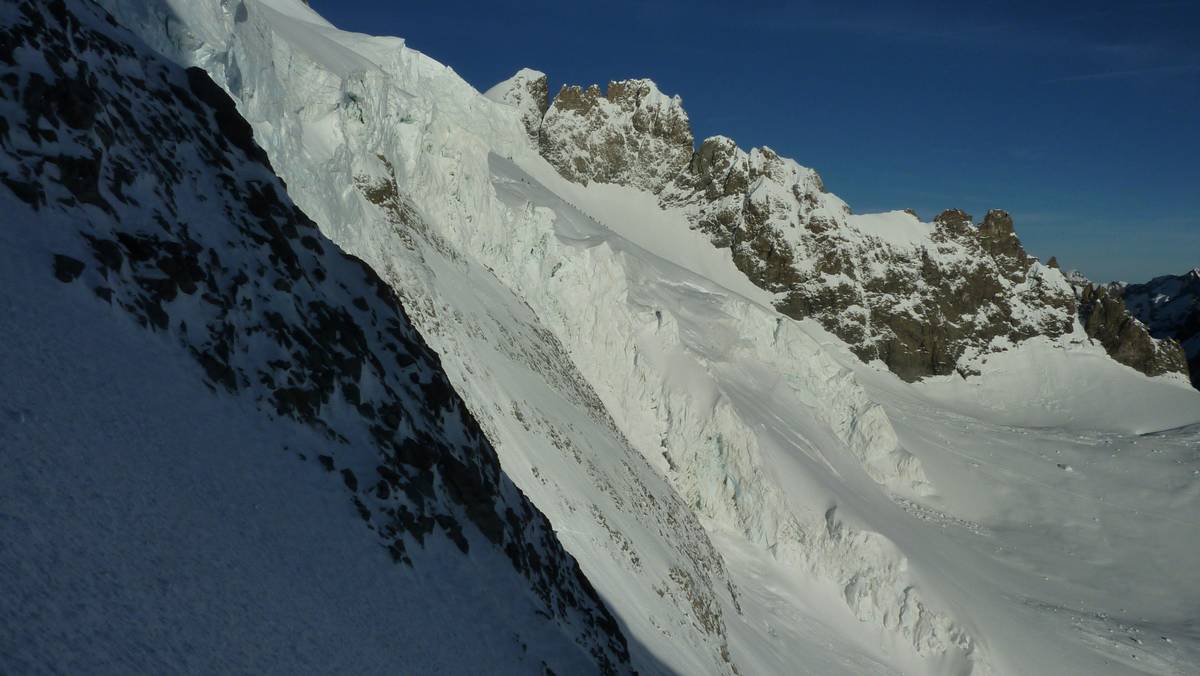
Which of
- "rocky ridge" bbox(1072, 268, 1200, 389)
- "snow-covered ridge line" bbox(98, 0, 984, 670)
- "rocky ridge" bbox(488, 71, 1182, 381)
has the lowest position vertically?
"snow-covered ridge line" bbox(98, 0, 984, 670)

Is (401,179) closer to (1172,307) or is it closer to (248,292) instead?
(248,292)

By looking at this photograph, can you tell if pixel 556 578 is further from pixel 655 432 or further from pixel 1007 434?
pixel 1007 434

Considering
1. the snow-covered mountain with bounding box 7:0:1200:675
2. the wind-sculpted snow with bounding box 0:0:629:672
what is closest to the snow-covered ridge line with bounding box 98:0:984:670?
the snow-covered mountain with bounding box 7:0:1200:675

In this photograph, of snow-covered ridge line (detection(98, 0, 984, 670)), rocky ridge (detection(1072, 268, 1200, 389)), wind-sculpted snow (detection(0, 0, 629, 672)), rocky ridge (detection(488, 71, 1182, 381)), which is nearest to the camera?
wind-sculpted snow (detection(0, 0, 629, 672))

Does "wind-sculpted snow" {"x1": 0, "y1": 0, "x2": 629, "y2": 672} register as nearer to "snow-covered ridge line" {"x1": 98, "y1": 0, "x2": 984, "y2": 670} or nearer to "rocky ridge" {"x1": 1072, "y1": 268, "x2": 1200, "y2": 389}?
"snow-covered ridge line" {"x1": 98, "y1": 0, "x2": 984, "y2": 670}

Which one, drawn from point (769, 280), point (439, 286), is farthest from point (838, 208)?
point (439, 286)

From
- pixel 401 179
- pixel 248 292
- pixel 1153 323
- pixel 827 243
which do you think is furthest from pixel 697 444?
pixel 1153 323
